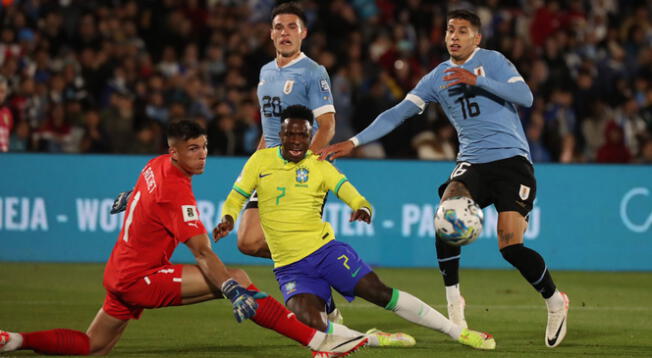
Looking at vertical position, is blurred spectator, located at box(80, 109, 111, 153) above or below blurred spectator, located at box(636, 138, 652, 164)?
above

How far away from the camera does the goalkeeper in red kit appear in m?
6.27

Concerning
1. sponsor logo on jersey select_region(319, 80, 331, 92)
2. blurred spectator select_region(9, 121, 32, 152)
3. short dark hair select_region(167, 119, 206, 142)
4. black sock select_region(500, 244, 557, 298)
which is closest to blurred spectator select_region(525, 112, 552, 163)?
blurred spectator select_region(9, 121, 32, 152)

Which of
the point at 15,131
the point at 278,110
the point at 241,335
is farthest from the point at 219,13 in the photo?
the point at 241,335

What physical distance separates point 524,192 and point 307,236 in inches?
69.6

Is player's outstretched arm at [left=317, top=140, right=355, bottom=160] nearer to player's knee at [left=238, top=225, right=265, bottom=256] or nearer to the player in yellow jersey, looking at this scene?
the player in yellow jersey

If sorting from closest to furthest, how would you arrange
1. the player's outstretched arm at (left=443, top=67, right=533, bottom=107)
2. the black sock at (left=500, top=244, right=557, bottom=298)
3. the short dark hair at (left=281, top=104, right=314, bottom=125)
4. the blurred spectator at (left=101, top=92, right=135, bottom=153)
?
the short dark hair at (left=281, top=104, right=314, bottom=125)
the player's outstretched arm at (left=443, top=67, right=533, bottom=107)
the black sock at (left=500, top=244, right=557, bottom=298)
the blurred spectator at (left=101, top=92, right=135, bottom=153)

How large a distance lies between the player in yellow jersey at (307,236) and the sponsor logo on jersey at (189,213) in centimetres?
37

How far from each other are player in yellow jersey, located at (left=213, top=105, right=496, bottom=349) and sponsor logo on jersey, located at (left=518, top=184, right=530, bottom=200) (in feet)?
3.84

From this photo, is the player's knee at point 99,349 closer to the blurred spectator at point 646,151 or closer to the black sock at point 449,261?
the black sock at point 449,261

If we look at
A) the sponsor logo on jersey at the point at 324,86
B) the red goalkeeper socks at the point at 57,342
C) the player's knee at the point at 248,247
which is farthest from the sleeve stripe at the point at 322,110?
the red goalkeeper socks at the point at 57,342

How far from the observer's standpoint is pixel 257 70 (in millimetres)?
16234

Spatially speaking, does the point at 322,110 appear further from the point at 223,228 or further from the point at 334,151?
the point at 223,228

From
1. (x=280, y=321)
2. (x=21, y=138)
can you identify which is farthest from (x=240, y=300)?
(x=21, y=138)

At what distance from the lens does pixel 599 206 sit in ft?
44.1
